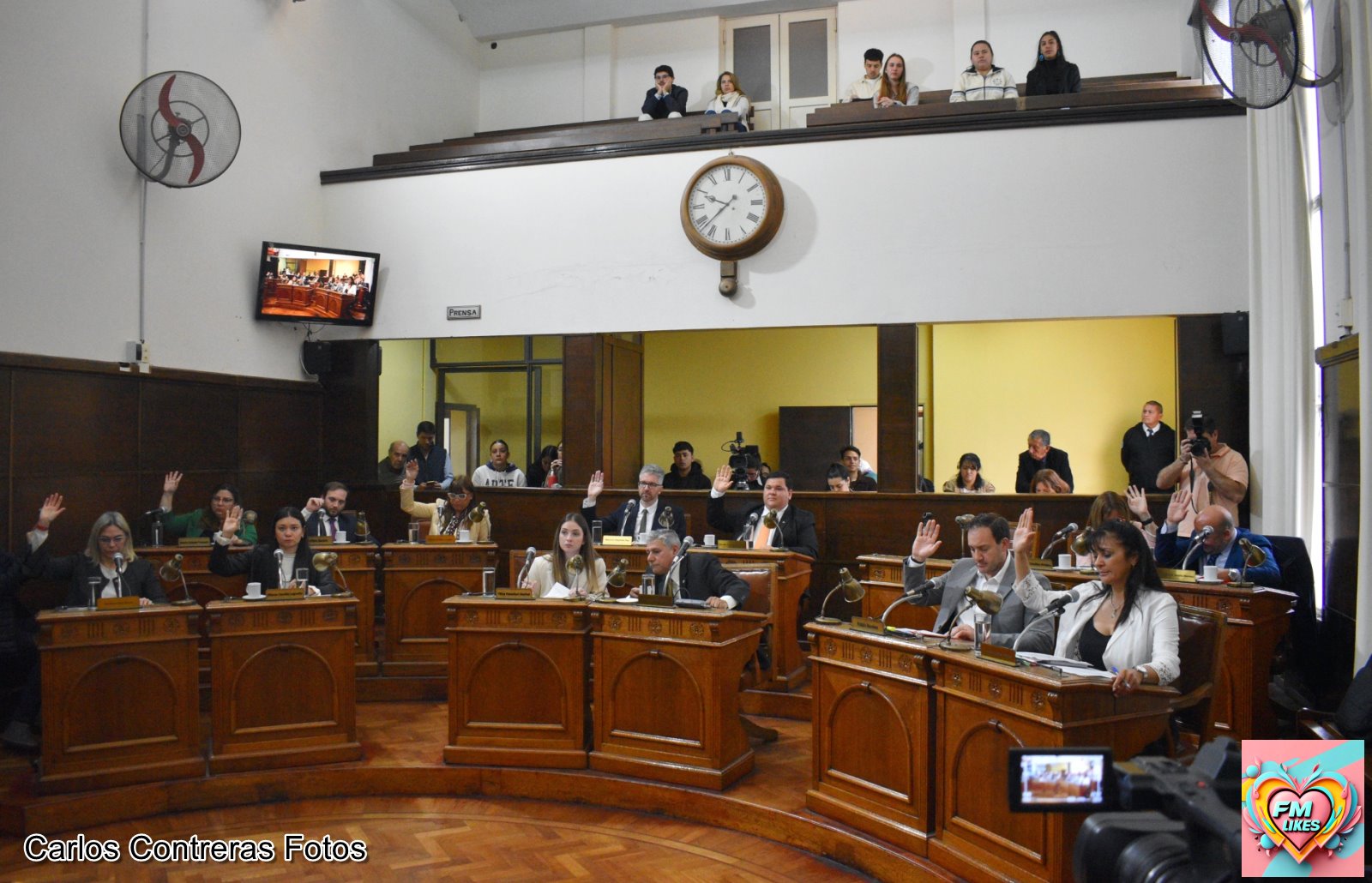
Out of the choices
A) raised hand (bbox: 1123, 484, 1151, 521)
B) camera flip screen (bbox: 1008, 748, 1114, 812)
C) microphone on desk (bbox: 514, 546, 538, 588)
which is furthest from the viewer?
raised hand (bbox: 1123, 484, 1151, 521)

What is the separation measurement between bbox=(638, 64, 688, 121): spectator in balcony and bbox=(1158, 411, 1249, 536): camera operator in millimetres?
5553

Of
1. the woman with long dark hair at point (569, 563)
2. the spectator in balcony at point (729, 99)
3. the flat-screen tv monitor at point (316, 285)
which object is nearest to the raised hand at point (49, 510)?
the flat-screen tv monitor at point (316, 285)

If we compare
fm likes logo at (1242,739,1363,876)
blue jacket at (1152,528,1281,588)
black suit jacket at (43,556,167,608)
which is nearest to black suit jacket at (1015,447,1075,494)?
blue jacket at (1152,528,1281,588)

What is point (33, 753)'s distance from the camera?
495 cm

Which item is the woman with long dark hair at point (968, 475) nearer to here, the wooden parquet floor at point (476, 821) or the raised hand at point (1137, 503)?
the raised hand at point (1137, 503)

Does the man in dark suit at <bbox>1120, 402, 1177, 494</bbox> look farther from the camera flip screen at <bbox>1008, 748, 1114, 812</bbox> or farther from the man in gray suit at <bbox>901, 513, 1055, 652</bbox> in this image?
the camera flip screen at <bbox>1008, 748, 1114, 812</bbox>

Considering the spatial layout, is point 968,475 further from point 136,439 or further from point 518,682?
point 136,439

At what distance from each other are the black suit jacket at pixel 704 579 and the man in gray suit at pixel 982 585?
981 mm

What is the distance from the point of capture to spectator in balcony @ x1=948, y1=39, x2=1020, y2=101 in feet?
26.5

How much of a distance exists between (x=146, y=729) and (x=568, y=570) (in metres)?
2.15

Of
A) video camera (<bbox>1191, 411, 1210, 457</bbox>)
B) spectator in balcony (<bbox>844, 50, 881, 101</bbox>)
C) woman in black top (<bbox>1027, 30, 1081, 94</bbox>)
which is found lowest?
video camera (<bbox>1191, 411, 1210, 457</bbox>)

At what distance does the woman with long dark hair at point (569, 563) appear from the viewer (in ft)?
17.6

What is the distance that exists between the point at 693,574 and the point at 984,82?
523 centimetres

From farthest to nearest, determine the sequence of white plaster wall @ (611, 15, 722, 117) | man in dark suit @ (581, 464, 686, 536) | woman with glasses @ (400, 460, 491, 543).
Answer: white plaster wall @ (611, 15, 722, 117), woman with glasses @ (400, 460, 491, 543), man in dark suit @ (581, 464, 686, 536)
